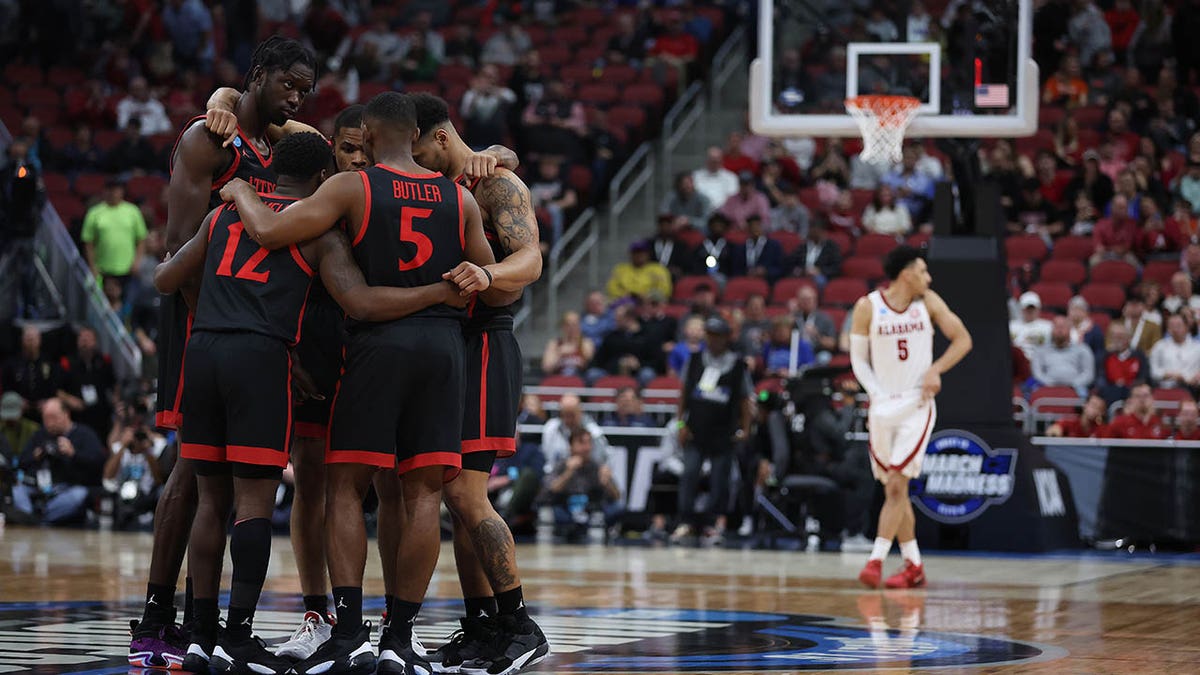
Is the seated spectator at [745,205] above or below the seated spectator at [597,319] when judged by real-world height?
above

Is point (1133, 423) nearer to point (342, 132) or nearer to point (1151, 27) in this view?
point (1151, 27)

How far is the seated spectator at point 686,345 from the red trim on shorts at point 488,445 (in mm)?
10753

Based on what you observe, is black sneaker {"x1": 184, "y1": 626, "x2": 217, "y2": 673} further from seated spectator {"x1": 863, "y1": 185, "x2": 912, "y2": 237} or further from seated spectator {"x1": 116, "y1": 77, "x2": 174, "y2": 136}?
seated spectator {"x1": 116, "y1": 77, "x2": 174, "y2": 136}

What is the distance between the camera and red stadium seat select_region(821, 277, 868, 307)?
19.2 m

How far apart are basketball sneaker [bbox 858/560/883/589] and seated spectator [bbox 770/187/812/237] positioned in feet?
33.0

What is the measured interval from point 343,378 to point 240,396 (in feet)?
1.23

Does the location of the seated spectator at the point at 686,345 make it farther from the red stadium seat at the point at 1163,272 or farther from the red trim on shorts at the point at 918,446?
the red trim on shorts at the point at 918,446

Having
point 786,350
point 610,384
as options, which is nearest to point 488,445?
point 786,350

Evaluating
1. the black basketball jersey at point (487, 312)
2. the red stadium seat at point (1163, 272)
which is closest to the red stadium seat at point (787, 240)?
the red stadium seat at point (1163, 272)

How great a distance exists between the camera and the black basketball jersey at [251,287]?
21.0ft

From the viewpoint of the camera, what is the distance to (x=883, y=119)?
578 inches

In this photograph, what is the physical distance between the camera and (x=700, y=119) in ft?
80.6

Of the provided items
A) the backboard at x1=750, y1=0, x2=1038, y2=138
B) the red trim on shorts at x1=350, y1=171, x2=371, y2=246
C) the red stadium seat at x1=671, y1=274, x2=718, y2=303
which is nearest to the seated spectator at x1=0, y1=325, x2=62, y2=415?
the red stadium seat at x1=671, y1=274, x2=718, y2=303

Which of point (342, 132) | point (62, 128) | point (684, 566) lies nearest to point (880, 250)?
point (684, 566)
